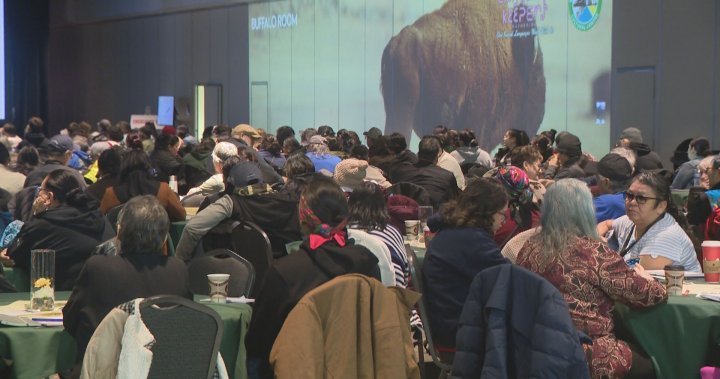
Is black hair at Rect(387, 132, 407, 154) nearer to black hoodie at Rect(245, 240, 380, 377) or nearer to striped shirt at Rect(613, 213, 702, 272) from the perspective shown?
striped shirt at Rect(613, 213, 702, 272)

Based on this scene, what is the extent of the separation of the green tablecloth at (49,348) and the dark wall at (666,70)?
447 inches

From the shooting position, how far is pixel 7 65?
88.3ft

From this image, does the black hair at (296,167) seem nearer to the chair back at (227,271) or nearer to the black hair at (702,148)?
the chair back at (227,271)

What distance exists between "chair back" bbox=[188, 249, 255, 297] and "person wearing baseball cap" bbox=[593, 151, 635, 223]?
9.06ft

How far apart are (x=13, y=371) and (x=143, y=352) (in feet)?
3.33

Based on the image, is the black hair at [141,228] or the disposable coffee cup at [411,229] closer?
the black hair at [141,228]

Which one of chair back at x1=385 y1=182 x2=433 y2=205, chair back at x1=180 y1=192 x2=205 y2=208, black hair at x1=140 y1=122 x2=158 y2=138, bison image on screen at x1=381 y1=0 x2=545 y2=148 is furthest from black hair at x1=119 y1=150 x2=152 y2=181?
bison image on screen at x1=381 y1=0 x2=545 y2=148

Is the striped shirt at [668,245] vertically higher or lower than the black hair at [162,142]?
lower

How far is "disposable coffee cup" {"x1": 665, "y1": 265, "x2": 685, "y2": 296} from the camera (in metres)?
4.91

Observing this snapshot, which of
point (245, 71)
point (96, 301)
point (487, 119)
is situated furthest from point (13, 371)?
point (245, 71)

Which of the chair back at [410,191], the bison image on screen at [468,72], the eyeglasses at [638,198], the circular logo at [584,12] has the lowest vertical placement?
the chair back at [410,191]

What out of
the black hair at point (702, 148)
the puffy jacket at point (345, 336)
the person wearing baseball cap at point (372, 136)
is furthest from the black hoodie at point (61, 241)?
the black hair at point (702, 148)

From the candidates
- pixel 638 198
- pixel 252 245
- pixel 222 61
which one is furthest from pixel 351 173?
pixel 222 61

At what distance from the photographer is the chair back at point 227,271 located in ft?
17.2
